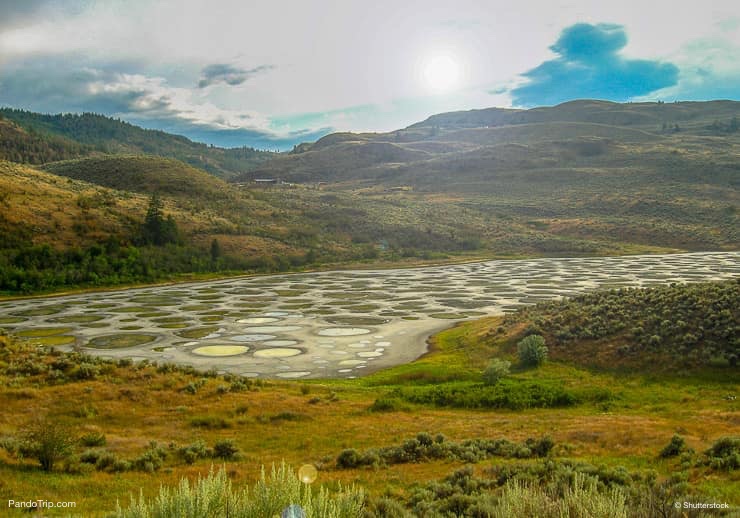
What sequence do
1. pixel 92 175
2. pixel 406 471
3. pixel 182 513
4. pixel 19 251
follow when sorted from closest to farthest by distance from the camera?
pixel 182 513
pixel 406 471
pixel 19 251
pixel 92 175

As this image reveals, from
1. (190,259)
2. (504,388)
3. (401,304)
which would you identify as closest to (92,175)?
(190,259)

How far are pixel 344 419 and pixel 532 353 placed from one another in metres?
13.0

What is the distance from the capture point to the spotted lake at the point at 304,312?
35.3m

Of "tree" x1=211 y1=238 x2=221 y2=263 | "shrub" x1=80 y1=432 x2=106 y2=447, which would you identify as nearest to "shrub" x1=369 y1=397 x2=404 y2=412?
"shrub" x1=80 y1=432 x2=106 y2=447

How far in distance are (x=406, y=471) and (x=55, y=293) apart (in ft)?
210

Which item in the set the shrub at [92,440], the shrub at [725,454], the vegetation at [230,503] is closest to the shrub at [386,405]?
the shrub at [92,440]

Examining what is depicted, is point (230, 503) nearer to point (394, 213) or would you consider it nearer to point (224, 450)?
point (224, 450)

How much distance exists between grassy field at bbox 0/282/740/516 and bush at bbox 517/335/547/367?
1.96 ft

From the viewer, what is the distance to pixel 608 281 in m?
63.6

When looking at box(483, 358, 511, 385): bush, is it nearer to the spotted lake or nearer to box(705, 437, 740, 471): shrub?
the spotted lake

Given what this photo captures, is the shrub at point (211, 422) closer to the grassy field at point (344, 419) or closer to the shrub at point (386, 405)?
the grassy field at point (344, 419)

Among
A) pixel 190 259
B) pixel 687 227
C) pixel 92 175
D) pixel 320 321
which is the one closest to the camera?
pixel 320 321

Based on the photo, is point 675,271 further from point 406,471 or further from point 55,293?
point 55,293

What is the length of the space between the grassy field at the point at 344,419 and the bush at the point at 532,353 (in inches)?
23.5
